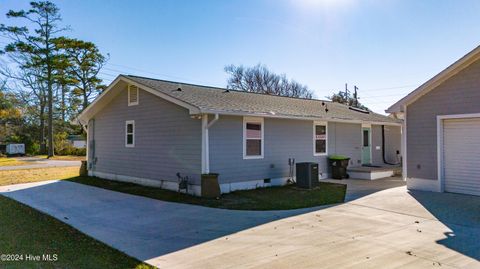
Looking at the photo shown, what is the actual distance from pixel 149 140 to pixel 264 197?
4937 millimetres

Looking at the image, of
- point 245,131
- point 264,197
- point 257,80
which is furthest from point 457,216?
point 257,80

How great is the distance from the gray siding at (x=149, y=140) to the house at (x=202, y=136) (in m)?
0.03

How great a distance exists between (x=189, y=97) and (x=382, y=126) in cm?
1060

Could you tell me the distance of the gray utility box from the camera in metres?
11.1

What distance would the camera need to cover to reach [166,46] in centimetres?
1911

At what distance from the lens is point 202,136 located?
9.97 m

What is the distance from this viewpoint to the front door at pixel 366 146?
15773 mm

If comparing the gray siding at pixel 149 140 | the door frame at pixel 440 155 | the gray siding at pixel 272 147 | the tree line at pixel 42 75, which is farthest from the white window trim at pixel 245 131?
the tree line at pixel 42 75

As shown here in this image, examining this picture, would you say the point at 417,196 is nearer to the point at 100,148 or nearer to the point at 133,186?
the point at 133,186

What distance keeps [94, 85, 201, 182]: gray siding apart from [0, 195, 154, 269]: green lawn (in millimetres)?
4174

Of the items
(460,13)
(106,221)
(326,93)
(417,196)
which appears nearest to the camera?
(106,221)

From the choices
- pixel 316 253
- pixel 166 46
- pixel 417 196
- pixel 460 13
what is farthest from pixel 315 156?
pixel 166 46

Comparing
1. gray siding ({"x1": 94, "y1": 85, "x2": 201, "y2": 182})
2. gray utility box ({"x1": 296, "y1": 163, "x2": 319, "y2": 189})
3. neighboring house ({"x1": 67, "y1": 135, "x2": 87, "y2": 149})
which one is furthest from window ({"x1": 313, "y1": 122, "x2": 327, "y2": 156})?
neighboring house ({"x1": 67, "y1": 135, "x2": 87, "y2": 149})

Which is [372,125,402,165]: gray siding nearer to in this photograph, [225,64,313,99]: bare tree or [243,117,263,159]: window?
[243,117,263,159]: window
